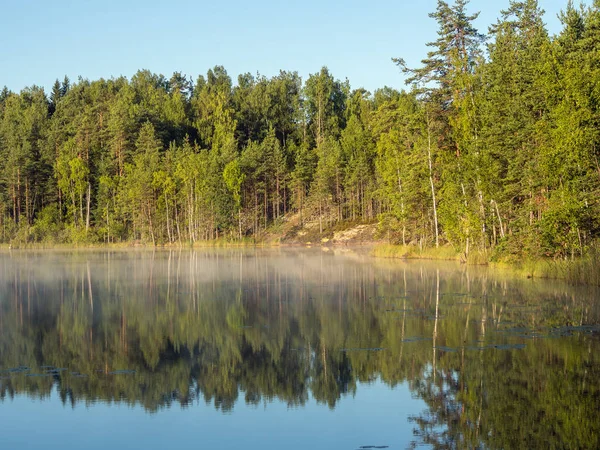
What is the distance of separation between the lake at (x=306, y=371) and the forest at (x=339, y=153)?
27.6ft

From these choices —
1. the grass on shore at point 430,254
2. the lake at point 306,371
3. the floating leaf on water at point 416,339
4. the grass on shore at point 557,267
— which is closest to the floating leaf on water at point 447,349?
the lake at point 306,371

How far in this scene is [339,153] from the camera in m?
97.9

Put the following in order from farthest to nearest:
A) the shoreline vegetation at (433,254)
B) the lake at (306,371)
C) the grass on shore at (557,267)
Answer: the shoreline vegetation at (433,254)
the grass on shore at (557,267)
the lake at (306,371)

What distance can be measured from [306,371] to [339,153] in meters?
84.8

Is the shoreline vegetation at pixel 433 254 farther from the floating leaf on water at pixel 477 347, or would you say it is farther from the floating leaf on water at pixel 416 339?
the floating leaf on water at pixel 477 347

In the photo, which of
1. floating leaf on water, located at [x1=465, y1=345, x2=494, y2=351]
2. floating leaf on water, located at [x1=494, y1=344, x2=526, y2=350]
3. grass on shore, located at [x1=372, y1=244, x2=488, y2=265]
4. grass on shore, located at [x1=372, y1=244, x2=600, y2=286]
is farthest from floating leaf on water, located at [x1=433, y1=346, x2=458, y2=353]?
grass on shore, located at [x1=372, y1=244, x2=488, y2=265]

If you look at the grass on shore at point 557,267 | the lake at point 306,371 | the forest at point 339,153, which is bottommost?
the lake at point 306,371

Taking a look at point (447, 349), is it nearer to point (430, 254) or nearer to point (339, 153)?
point (430, 254)

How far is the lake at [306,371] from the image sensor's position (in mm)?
10398

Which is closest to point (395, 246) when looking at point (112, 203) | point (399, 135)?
point (399, 135)

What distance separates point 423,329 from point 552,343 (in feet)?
11.5

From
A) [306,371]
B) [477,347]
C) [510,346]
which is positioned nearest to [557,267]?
[510,346]

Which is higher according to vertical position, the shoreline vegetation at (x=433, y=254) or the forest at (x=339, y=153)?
the forest at (x=339, y=153)

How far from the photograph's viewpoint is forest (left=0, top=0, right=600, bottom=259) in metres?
33.0
